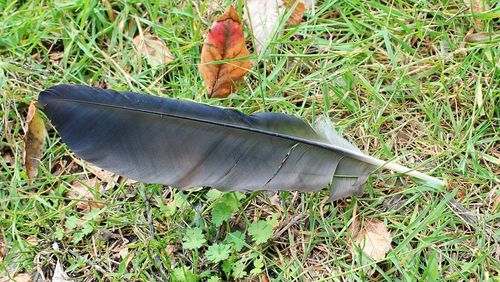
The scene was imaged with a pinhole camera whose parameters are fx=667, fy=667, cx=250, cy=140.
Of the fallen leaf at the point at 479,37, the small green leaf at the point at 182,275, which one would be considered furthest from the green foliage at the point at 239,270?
the fallen leaf at the point at 479,37

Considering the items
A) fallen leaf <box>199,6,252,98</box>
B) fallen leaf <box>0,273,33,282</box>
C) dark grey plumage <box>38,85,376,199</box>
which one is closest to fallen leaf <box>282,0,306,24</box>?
fallen leaf <box>199,6,252,98</box>

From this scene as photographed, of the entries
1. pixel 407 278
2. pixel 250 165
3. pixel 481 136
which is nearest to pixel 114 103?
pixel 250 165

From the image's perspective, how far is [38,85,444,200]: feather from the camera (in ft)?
5.44

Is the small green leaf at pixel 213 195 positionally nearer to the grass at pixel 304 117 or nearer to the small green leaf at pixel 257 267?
the grass at pixel 304 117

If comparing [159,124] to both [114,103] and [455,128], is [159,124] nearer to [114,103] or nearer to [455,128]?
[114,103]

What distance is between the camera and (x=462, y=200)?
72.2 inches

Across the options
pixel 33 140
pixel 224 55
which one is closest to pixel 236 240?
pixel 224 55

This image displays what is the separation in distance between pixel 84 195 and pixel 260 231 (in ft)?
1.87

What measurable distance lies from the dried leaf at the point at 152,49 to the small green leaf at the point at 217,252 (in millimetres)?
682

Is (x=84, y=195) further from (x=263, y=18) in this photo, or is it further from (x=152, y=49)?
(x=263, y=18)

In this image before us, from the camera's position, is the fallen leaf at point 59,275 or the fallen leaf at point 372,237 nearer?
the fallen leaf at point 372,237

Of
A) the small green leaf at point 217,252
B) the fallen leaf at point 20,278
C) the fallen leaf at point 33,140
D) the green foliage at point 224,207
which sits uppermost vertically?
the fallen leaf at point 33,140

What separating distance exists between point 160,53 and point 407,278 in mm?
1076

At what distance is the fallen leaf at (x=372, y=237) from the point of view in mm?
1769
